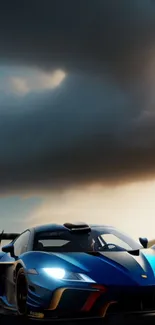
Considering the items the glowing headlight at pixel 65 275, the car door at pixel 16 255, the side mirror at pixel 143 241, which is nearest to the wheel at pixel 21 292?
the car door at pixel 16 255

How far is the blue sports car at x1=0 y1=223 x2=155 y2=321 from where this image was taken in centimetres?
730

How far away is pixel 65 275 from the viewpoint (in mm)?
7586

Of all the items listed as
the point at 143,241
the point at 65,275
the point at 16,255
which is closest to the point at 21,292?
the point at 16,255

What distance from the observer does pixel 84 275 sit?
7520 millimetres

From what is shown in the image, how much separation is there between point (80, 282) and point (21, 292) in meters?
1.56

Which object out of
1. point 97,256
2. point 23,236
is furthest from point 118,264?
point 23,236

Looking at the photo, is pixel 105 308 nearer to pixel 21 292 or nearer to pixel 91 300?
pixel 91 300

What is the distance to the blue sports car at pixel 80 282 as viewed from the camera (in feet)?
24.0

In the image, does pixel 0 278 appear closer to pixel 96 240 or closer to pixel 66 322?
pixel 96 240

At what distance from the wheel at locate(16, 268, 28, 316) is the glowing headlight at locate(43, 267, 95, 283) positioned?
68cm

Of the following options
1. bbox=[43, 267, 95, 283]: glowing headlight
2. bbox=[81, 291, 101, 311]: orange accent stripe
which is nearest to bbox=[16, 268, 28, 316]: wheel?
bbox=[43, 267, 95, 283]: glowing headlight

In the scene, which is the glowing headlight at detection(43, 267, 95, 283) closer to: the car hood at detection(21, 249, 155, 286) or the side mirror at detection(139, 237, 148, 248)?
the car hood at detection(21, 249, 155, 286)

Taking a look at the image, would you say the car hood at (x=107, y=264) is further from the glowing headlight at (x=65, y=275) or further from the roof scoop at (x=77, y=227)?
the roof scoop at (x=77, y=227)

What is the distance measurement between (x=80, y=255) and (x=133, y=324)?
1354 millimetres
